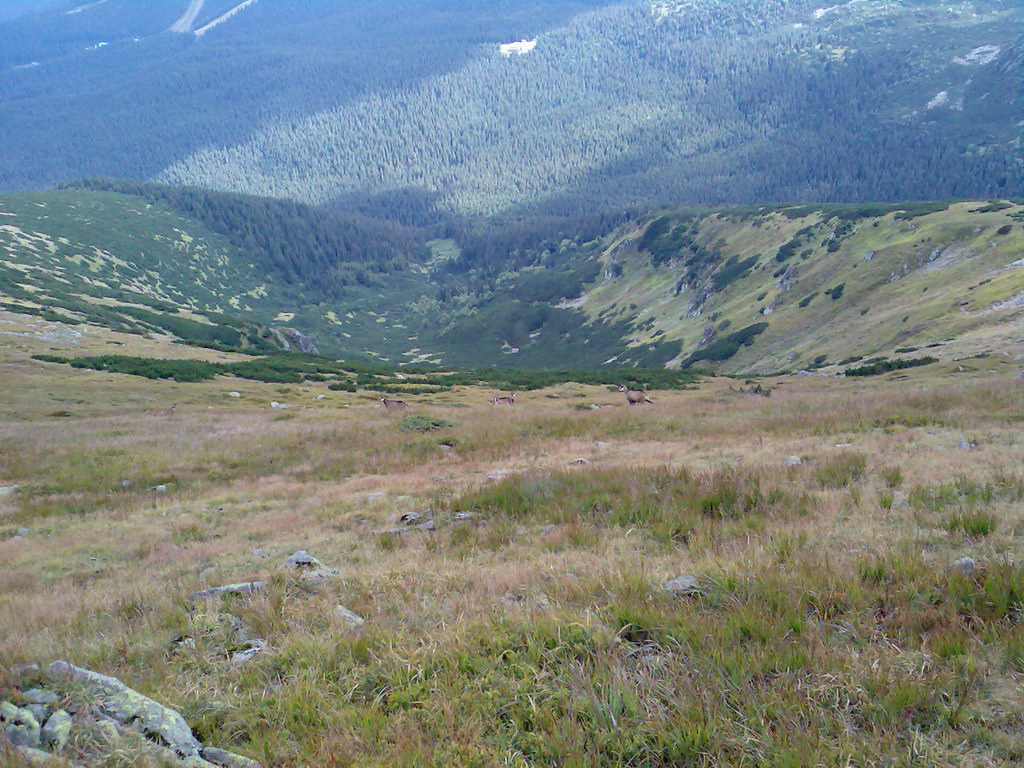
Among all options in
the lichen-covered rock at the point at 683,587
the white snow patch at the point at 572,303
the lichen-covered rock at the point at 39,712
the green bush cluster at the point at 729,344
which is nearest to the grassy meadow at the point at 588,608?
the lichen-covered rock at the point at 683,587

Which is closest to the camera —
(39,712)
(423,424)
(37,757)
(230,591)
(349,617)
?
(37,757)

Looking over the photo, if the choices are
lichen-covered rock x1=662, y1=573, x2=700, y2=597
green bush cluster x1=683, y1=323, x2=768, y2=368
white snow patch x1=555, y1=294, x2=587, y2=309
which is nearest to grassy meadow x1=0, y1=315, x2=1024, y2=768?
lichen-covered rock x1=662, y1=573, x2=700, y2=597

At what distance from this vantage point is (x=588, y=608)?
4449 mm

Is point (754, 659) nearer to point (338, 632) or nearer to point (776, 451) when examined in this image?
point (338, 632)

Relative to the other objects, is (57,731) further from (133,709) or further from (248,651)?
(248,651)

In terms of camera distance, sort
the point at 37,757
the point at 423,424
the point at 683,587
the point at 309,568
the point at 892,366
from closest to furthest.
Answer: the point at 37,757 → the point at 683,587 → the point at 309,568 → the point at 423,424 → the point at 892,366

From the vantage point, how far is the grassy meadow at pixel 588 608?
324cm

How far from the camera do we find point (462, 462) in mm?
14609

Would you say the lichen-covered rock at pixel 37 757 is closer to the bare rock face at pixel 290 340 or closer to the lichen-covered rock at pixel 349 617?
the lichen-covered rock at pixel 349 617

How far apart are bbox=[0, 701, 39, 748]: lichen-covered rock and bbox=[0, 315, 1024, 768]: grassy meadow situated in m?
0.24

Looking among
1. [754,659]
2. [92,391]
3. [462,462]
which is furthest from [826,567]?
[92,391]

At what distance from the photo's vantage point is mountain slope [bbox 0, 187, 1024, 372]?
52.2 metres

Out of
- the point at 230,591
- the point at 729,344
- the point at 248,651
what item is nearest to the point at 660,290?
the point at 729,344

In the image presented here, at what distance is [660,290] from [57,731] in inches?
5199
